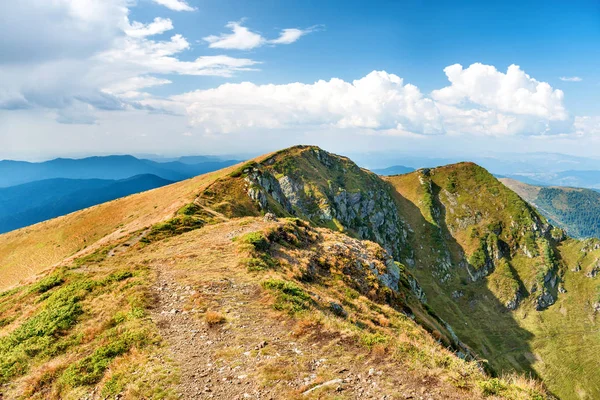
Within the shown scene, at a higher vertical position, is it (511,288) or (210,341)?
(210,341)

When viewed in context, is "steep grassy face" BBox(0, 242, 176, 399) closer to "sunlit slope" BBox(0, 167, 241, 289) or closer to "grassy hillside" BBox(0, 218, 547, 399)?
"grassy hillside" BBox(0, 218, 547, 399)

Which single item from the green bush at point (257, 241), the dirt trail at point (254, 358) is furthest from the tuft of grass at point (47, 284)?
the green bush at point (257, 241)

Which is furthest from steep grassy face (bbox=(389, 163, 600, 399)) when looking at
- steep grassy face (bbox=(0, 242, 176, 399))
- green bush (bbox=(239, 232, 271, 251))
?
steep grassy face (bbox=(0, 242, 176, 399))

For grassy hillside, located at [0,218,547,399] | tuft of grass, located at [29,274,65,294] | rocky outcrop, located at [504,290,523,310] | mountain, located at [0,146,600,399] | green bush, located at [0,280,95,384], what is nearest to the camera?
grassy hillside, located at [0,218,547,399]

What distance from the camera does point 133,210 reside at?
2923 inches

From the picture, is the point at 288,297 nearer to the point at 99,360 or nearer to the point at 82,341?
the point at 99,360

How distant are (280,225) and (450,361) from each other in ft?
97.4

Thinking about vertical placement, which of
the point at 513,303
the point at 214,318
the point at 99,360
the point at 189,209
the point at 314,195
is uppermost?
the point at 189,209

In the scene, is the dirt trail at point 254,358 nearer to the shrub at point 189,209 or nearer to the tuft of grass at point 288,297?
the tuft of grass at point 288,297

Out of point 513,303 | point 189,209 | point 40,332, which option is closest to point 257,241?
point 40,332

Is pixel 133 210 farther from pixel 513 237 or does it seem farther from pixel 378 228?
pixel 513 237

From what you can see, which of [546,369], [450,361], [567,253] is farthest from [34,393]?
[567,253]

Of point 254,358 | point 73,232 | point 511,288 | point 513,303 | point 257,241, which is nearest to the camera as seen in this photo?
point 254,358

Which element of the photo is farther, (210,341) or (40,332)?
(40,332)
